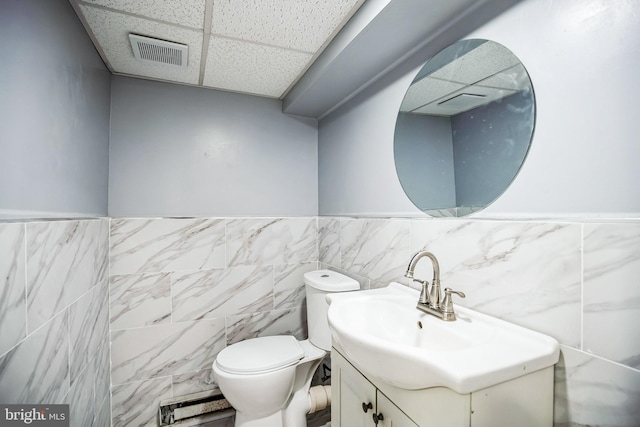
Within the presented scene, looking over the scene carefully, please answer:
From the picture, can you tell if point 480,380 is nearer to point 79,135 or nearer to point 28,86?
point 28,86

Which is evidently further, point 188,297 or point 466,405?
point 188,297

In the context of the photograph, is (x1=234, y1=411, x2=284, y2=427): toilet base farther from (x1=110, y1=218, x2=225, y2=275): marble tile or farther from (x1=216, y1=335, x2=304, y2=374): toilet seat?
(x1=110, y1=218, x2=225, y2=275): marble tile

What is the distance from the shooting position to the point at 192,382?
182 centimetres

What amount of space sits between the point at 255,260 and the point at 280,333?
22.9 inches

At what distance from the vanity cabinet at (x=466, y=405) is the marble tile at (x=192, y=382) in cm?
134

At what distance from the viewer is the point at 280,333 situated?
2.06m

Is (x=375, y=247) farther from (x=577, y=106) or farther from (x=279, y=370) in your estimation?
(x=577, y=106)

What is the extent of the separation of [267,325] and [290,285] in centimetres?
32

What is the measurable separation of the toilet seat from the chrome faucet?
0.86 metres

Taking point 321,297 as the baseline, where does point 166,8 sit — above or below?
above

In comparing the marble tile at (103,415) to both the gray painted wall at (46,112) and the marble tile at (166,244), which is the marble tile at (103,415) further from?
the gray painted wall at (46,112)

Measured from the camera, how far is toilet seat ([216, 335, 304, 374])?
4.67 ft

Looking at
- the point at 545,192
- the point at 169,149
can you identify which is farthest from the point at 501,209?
the point at 169,149
